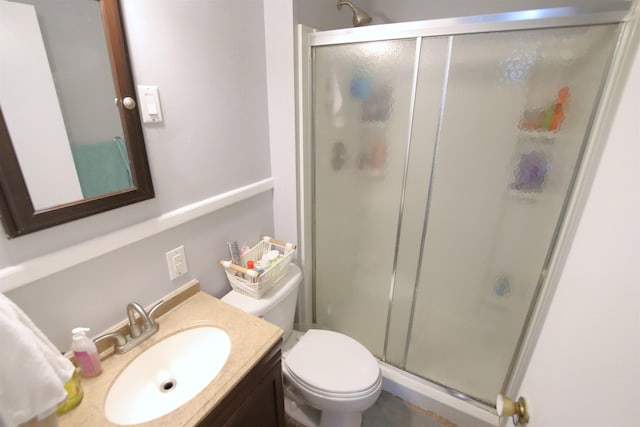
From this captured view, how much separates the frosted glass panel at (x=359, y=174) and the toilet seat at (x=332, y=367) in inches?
13.7

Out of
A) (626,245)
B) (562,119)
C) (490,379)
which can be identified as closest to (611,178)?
(626,245)

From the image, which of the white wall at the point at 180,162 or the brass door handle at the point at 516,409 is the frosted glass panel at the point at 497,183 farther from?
the white wall at the point at 180,162

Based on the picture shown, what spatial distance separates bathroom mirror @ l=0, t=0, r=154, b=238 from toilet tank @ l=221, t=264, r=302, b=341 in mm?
603

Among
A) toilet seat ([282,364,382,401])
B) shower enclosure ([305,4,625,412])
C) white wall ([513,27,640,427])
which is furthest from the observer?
toilet seat ([282,364,382,401])

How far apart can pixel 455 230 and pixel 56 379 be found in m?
1.38

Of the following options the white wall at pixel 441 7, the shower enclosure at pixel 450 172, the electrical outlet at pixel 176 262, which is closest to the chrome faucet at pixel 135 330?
the electrical outlet at pixel 176 262

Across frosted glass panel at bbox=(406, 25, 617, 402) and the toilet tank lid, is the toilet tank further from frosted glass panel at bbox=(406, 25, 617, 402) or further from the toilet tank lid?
frosted glass panel at bbox=(406, 25, 617, 402)

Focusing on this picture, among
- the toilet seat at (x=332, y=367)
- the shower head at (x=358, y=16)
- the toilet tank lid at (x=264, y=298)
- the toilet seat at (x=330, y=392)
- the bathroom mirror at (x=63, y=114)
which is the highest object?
the shower head at (x=358, y=16)

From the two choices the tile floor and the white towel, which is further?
the tile floor

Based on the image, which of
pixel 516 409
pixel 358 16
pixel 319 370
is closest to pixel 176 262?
pixel 319 370

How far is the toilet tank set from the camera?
49.6 inches

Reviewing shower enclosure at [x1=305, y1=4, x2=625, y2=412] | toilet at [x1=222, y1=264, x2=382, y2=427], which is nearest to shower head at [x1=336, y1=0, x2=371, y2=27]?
shower enclosure at [x1=305, y1=4, x2=625, y2=412]

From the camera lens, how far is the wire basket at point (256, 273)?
1257 mm

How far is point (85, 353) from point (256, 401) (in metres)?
0.52
